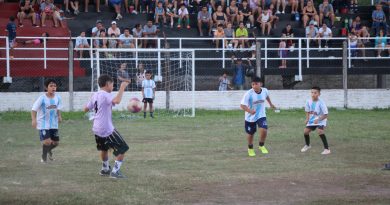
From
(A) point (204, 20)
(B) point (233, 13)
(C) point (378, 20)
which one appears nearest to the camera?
(A) point (204, 20)

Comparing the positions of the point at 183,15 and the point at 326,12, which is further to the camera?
the point at 326,12

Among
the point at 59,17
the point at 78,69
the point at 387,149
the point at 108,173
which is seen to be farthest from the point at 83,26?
the point at 108,173

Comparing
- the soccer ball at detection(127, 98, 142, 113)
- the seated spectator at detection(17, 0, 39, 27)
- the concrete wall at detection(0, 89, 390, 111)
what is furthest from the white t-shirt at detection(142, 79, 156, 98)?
the soccer ball at detection(127, 98, 142, 113)

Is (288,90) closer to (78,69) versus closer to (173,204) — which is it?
(78,69)

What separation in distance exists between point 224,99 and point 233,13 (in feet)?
16.9

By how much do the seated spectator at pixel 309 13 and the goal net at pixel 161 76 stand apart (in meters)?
6.18

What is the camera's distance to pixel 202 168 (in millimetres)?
14703

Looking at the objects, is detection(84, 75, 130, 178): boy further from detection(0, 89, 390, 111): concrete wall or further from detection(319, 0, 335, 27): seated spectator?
detection(319, 0, 335, 27): seated spectator

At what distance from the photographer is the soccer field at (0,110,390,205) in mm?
11742

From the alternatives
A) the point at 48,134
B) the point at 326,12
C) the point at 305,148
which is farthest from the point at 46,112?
the point at 326,12

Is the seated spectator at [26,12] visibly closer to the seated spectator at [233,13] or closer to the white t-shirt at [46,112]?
the seated spectator at [233,13]

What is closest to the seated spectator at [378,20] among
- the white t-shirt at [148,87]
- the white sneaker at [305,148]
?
the white t-shirt at [148,87]

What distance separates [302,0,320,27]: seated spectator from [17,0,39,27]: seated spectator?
35.8 feet

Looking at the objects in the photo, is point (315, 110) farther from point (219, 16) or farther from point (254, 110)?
point (219, 16)
